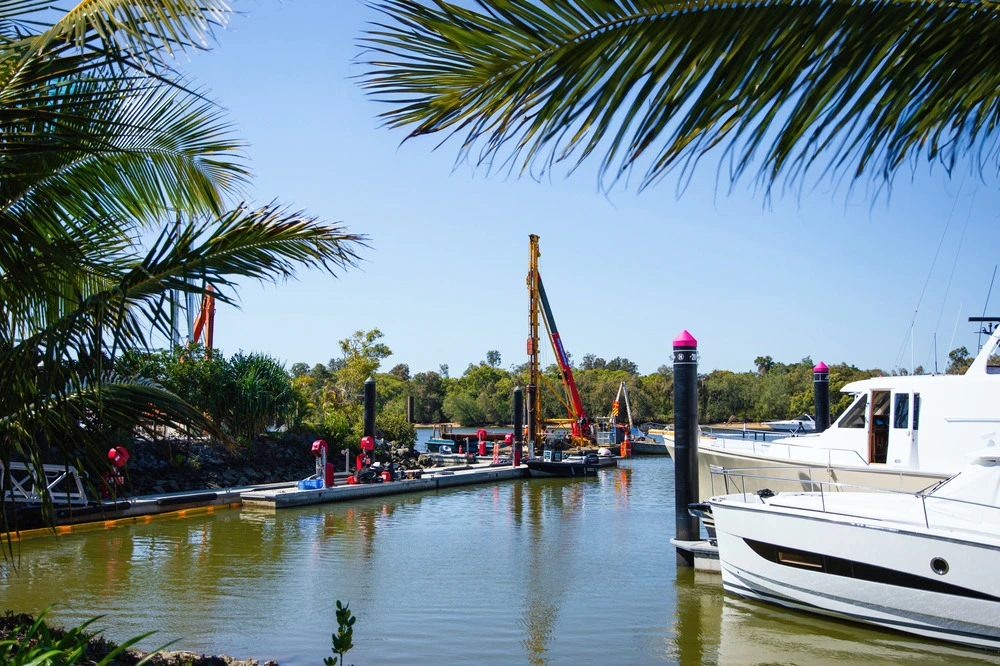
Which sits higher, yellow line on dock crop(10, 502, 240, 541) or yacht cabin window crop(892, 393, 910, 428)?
yacht cabin window crop(892, 393, 910, 428)

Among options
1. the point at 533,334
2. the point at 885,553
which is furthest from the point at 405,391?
the point at 885,553

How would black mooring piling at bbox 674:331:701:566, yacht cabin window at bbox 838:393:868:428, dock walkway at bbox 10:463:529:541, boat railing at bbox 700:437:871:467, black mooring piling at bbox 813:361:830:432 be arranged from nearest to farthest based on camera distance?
black mooring piling at bbox 674:331:701:566
boat railing at bbox 700:437:871:467
yacht cabin window at bbox 838:393:868:428
dock walkway at bbox 10:463:529:541
black mooring piling at bbox 813:361:830:432

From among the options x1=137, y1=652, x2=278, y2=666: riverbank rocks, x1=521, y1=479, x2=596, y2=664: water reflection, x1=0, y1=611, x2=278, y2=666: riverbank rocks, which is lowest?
x1=521, y1=479, x2=596, y2=664: water reflection

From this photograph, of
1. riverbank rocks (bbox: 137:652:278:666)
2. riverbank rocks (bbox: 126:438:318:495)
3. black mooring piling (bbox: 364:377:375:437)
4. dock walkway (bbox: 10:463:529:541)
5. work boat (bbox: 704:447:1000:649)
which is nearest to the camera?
riverbank rocks (bbox: 137:652:278:666)

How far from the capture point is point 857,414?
16250 mm

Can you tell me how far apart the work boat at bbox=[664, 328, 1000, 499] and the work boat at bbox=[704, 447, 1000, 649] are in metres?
2.27

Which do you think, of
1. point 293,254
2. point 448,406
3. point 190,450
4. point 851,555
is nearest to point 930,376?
point 851,555

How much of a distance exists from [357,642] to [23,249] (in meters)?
8.28

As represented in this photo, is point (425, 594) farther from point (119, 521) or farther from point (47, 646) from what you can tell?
point (119, 521)

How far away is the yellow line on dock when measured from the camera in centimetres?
1814

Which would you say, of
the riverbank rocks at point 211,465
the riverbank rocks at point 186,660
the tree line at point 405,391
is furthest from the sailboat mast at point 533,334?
the riverbank rocks at point 186,660

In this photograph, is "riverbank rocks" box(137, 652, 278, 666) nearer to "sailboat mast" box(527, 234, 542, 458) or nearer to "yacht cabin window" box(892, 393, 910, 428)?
"yacht cabin window" box(892, 393, 910, 428)

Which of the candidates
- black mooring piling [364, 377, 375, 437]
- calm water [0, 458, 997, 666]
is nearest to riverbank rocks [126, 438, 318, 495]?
black mooring piling [364, 377, 375, 437]

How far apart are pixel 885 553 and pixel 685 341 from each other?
5.72 m
